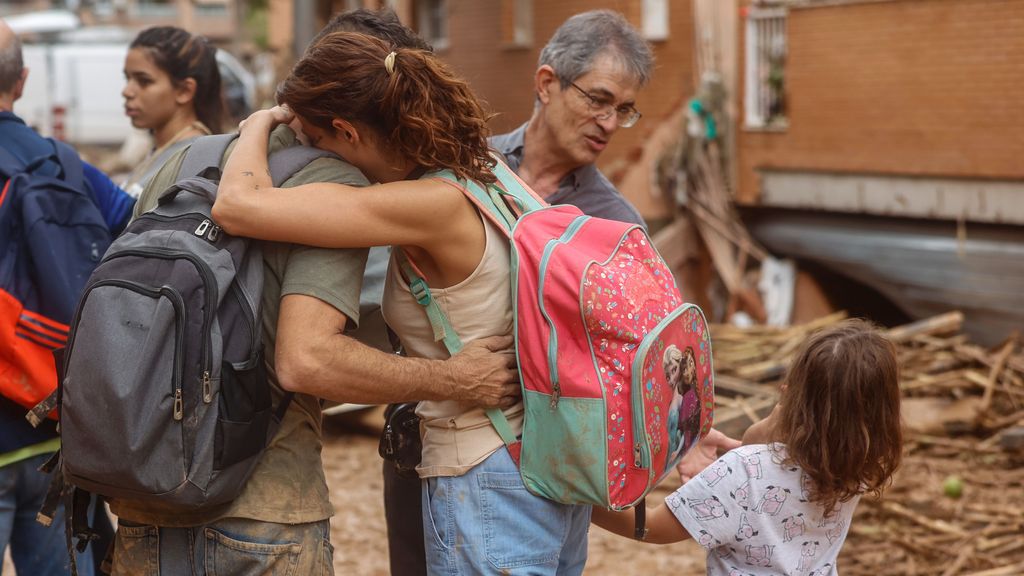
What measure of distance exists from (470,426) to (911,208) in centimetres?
900

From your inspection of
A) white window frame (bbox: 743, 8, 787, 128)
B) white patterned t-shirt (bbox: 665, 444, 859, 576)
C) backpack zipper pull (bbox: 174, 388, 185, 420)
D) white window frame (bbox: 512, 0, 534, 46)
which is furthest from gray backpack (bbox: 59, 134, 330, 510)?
white window frame (bbox: 512, 0, 534, 46)

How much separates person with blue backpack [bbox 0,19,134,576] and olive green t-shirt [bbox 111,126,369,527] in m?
0.58

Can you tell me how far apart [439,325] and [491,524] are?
1.42 feet

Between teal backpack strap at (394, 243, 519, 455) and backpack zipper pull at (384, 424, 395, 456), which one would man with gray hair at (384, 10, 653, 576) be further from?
teal backpack strap at (394, 243, 519, 455)

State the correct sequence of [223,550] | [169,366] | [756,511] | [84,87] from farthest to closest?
Result: [84,87], [756,511], [223,550], [169,366]

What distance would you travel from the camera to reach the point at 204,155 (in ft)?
8.25

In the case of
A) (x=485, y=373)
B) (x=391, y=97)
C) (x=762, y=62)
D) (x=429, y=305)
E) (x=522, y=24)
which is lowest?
(x=485, y=373)

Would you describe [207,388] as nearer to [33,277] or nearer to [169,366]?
[169,366]

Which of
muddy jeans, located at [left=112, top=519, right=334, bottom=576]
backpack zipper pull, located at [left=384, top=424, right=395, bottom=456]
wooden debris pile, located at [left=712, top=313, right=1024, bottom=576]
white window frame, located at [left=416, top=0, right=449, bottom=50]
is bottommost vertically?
wooden debris pile, located at [left=712, top=313, right=1024, bottom=576]

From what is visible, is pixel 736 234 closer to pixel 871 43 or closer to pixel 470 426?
pixel 871 43

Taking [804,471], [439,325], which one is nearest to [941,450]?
[804,471]

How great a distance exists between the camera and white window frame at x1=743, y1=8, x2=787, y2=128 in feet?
39.5

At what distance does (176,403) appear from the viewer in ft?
7.15

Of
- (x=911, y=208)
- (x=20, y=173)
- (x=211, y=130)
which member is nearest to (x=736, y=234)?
(x=911, y=208)
